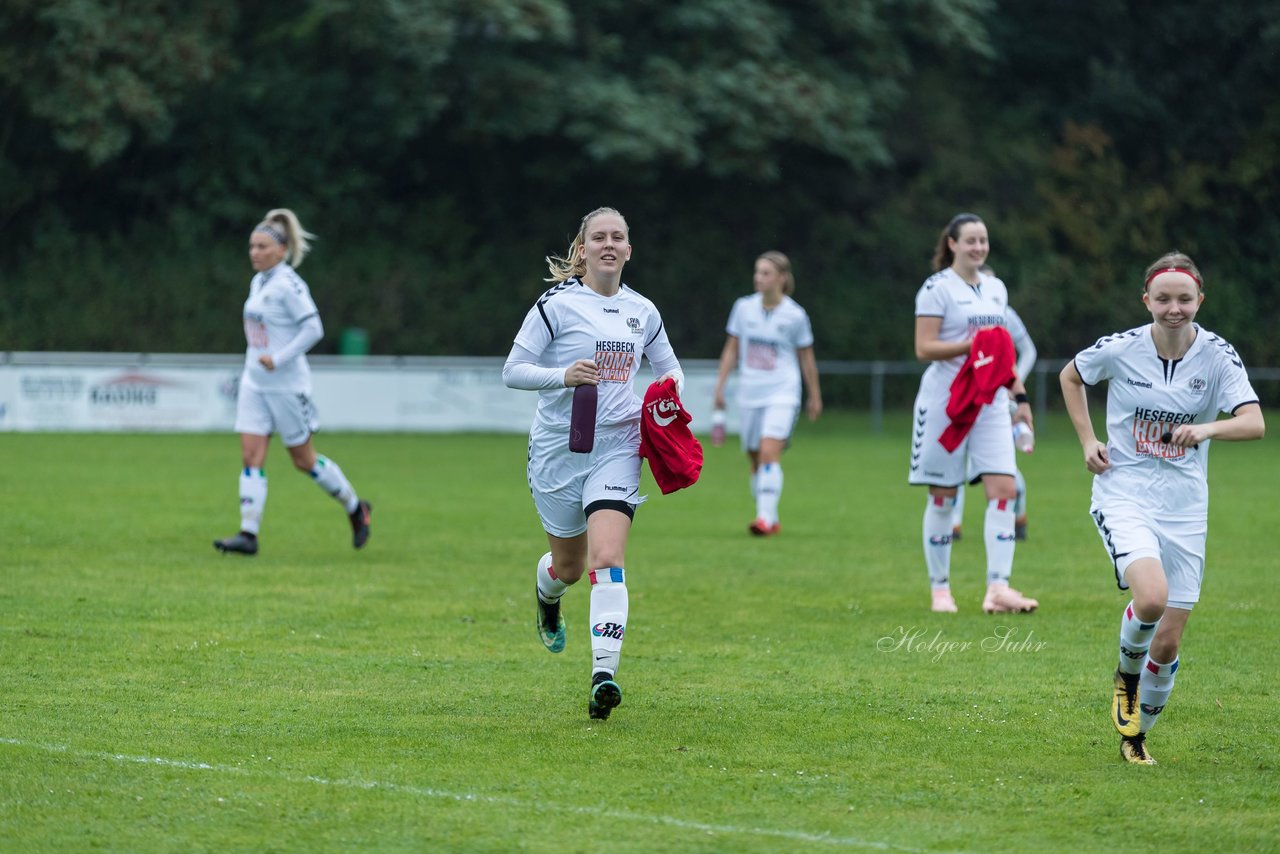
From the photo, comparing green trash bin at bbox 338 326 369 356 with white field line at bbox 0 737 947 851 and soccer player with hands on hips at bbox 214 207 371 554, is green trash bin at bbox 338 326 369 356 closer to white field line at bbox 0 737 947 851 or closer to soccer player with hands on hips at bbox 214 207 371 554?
soccer player with hands on hips at bbox 214 207 371 554

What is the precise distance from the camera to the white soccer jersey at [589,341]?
24.2ft

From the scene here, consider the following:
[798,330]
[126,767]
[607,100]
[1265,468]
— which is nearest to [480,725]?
[126,767]

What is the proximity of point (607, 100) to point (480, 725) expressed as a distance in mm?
25086

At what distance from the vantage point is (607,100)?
31.0 m

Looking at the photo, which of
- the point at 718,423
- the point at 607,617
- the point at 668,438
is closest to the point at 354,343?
the point at 718,423

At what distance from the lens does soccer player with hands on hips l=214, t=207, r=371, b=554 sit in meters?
12.4

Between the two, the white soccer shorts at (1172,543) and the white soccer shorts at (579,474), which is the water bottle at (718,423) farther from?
the white soccer shorts at (1172,543)

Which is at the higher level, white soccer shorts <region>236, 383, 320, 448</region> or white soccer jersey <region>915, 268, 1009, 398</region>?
white soccer jersey <region>915, 268, 1009, 398</region>

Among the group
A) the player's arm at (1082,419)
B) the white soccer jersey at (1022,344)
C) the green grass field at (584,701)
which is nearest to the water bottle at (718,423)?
the green grass field at (584,701)

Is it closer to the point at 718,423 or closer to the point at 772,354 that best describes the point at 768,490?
the point at 772,354

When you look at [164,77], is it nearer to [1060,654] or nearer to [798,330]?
[798,330]

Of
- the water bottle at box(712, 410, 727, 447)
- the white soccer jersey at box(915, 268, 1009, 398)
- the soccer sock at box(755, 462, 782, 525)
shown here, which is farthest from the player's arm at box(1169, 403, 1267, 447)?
the water bottle at box(712, 410, 727, 447)

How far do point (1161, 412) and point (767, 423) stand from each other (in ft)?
26.5

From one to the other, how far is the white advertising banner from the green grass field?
41.3 ft
